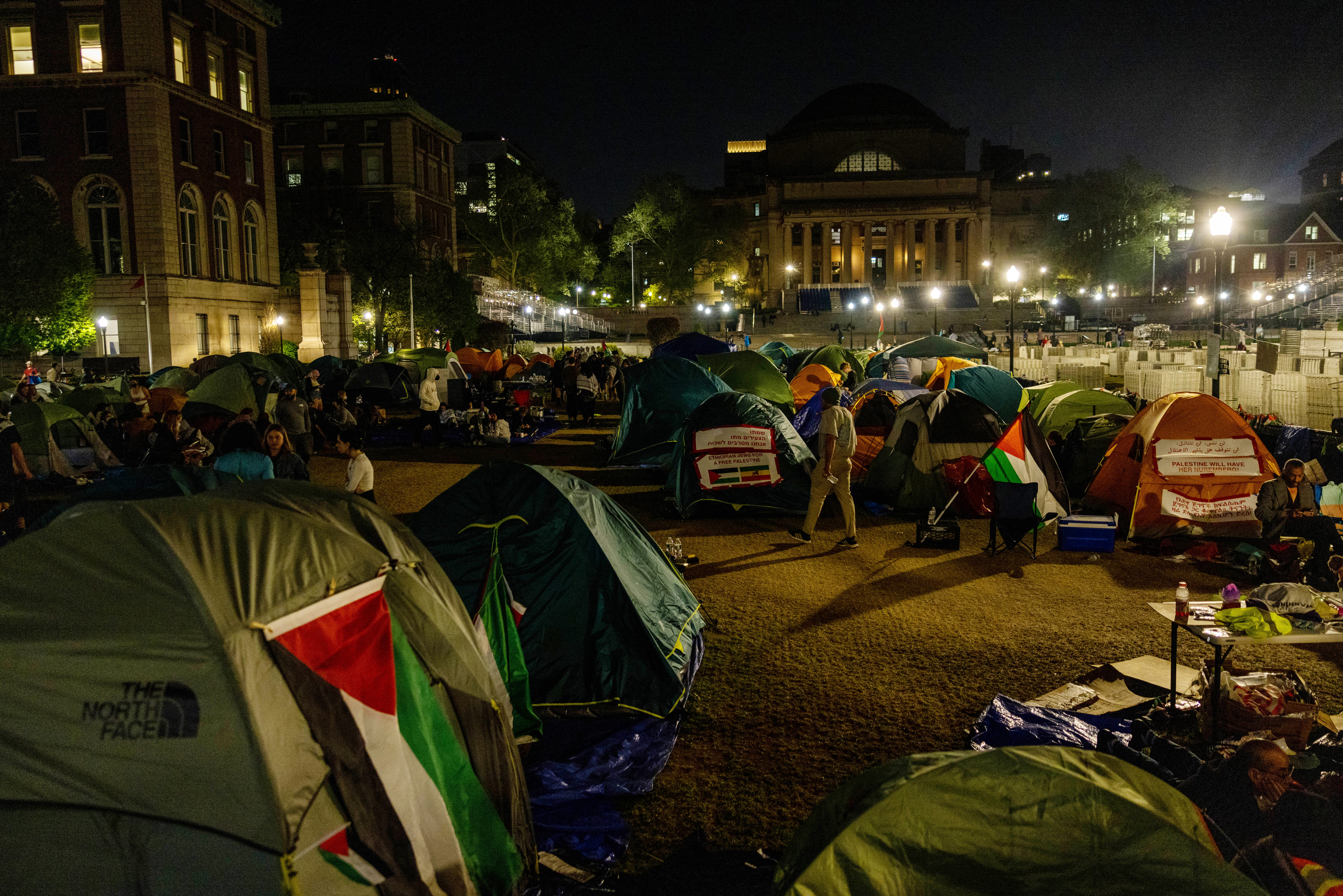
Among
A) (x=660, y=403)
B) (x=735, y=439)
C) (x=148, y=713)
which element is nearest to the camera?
(x=148, y=713)

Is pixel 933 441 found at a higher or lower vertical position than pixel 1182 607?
higher

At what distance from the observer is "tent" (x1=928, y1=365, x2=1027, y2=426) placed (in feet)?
52.5

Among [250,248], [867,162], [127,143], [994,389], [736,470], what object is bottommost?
[736,470]

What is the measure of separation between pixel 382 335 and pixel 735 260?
1356 inches

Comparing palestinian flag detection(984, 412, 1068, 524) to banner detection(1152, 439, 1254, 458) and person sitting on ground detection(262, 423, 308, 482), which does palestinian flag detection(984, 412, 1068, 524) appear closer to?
banner detection(1152, 439, 1254, 458)

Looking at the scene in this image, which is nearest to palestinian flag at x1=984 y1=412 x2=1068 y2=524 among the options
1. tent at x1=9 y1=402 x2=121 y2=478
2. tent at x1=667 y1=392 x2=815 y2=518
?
tent at x1=667 y1=392 x2=815 y2=518

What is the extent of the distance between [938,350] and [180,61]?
30.1 meters

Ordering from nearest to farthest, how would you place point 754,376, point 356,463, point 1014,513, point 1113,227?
point 356,463, point 1014,513, point 754,376, point 1113,227

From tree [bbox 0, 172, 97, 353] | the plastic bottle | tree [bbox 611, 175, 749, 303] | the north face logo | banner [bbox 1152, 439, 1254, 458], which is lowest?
the plastic bottle

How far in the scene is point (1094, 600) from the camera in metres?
8.41

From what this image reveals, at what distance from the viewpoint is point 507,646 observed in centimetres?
581

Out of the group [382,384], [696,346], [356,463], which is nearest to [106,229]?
[382,384]

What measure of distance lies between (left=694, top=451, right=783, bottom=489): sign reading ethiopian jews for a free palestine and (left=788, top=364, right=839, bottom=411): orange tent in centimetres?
944

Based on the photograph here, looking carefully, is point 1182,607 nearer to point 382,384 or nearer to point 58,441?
point 58,441
